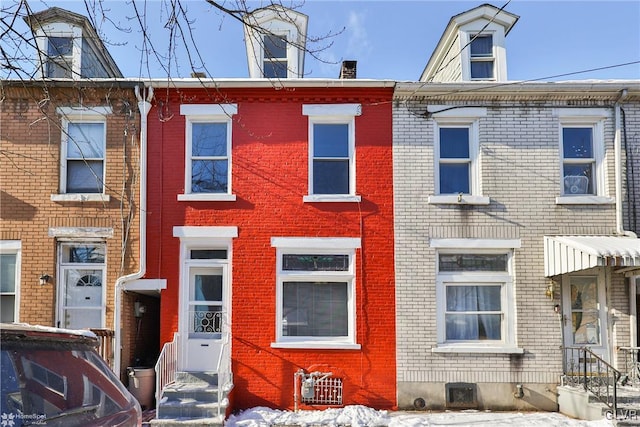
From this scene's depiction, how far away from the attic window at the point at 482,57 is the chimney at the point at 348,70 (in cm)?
257

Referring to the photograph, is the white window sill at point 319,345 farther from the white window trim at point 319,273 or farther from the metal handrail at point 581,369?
the metal handrail at point 581,369

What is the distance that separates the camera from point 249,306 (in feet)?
35.1

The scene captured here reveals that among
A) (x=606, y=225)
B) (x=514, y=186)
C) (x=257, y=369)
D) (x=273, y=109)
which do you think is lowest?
(x=257, y=369)

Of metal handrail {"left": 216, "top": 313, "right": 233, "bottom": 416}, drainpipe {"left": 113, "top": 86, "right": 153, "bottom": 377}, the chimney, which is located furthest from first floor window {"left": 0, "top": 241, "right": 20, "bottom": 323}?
the chimney

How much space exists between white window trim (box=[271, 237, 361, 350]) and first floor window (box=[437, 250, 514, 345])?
1.70m

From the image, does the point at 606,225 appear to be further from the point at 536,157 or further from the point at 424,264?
the point at 424,264

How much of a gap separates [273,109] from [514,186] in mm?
5029

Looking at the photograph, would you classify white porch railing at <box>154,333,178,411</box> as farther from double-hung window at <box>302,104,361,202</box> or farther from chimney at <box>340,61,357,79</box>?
chimney at <box>340,61,357,79</box>

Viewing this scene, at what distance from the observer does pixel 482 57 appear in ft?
39.3

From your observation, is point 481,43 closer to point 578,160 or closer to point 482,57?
point 482,57

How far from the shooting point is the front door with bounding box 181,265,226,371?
35.4ft

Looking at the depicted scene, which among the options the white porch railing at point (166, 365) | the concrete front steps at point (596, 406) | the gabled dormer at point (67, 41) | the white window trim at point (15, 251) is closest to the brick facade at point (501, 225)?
the concrete front steps at point (596, 406)

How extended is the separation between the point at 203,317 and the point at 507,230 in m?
6.21

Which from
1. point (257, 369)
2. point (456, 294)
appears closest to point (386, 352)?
point (456, 294)
